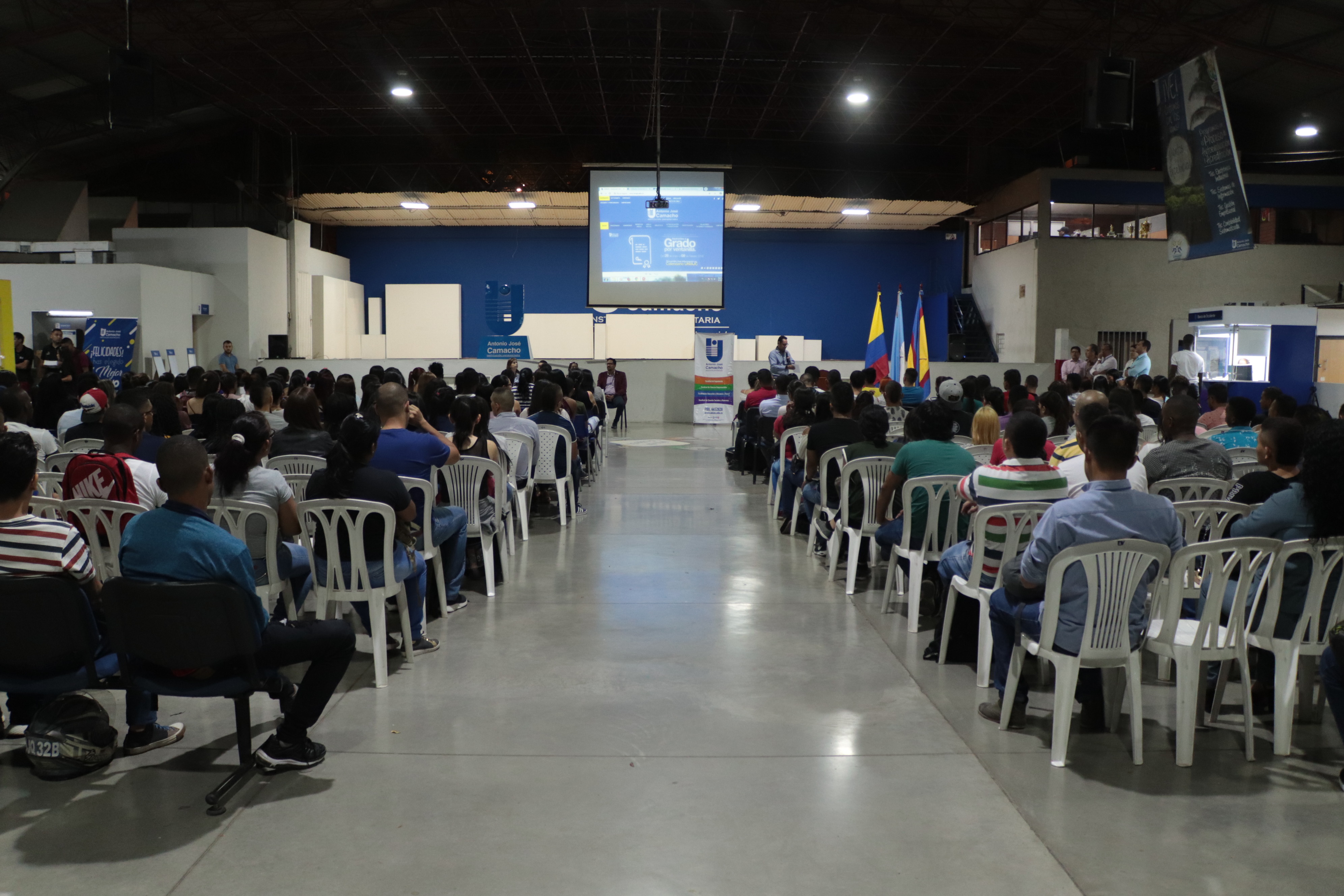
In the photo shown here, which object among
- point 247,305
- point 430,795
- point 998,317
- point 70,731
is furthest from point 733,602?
point 998,317

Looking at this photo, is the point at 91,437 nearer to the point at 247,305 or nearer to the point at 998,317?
the point at 247,305

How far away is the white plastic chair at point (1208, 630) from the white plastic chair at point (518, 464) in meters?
3.96

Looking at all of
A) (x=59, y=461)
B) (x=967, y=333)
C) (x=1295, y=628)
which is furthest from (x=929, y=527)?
(x=967, y=333)

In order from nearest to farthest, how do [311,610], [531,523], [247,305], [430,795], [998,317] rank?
1. [430,795]
2. [311,610]
3. [531,523]
4. [247,305]
5. [998,317]

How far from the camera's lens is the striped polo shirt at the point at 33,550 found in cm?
272

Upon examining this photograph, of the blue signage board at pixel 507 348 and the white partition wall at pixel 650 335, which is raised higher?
the white partition wall at pixel 650 335

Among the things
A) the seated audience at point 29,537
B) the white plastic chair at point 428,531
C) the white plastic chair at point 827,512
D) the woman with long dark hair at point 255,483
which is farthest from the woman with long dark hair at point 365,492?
the white plastic chair at point 827,512

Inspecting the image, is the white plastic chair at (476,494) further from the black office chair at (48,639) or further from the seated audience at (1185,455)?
the seated audience at (1185,455)

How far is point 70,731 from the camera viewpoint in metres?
2.91

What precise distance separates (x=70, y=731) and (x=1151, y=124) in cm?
1931

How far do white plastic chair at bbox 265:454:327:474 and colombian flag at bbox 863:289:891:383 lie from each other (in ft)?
34.6

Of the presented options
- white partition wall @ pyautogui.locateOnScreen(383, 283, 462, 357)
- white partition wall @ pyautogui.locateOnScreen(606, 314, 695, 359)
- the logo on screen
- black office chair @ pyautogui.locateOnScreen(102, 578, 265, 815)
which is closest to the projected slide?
white partition wall @ pyautogui.locateOnScreen(606, 314, 695, 359)

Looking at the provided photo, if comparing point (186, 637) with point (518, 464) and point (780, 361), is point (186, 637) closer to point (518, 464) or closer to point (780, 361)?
point (518, 464)

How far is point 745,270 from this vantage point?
77.7ft
